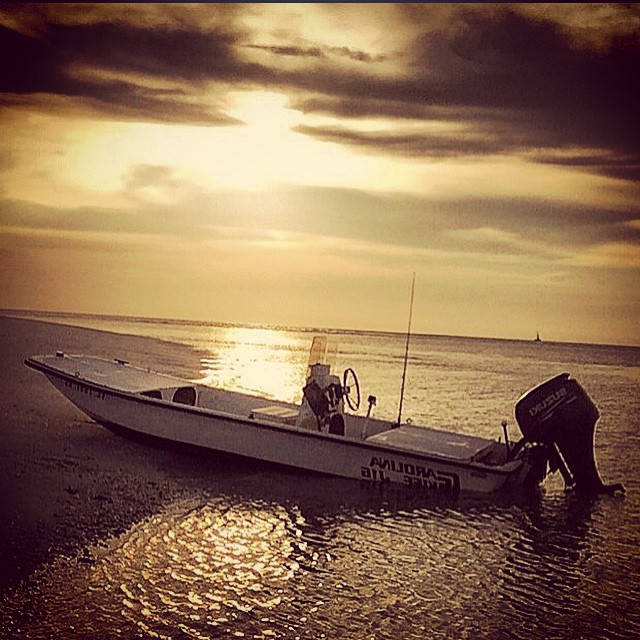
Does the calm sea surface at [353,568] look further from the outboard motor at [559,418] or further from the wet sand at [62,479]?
the outboard motor at [559,418]

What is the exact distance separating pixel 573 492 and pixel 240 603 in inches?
125

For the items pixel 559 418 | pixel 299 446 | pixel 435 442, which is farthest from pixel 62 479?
pixel 559 418

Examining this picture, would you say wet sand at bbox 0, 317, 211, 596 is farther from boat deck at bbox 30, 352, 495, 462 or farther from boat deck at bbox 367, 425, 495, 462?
boat deck at bbox 367, 425, 495, 462

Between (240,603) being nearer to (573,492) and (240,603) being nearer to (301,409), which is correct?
(301,409)

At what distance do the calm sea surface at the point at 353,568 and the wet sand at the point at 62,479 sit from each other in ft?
0.53

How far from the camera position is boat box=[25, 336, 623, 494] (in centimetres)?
523

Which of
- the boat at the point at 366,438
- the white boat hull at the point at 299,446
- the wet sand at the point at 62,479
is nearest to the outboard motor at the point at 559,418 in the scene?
the boat at the point at 366,438

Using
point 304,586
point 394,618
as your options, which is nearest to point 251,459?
point 304,586

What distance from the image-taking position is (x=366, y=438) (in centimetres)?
569

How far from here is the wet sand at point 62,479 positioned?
3699 mm

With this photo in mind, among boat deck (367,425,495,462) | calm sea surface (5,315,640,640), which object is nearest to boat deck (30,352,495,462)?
boat deck (367,425,495,462)

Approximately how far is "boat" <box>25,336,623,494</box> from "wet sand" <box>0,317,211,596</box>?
300 mm

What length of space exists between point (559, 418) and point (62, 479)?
3.28 metres

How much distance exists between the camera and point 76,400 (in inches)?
242
